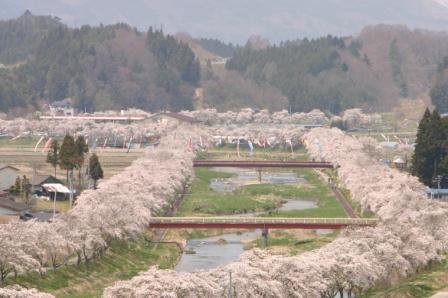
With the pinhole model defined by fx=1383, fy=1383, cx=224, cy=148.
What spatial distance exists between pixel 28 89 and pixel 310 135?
54.0 meters

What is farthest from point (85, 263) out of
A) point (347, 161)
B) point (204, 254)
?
point (347, 161)

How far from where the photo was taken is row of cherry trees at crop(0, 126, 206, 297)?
2078 inches

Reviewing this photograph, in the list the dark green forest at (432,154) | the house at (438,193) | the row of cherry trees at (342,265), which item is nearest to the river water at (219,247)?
the row of cherry trees at (342,265)

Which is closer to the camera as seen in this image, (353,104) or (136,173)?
(136,173)

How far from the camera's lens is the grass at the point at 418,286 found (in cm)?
5241

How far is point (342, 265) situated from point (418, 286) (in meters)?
3.63

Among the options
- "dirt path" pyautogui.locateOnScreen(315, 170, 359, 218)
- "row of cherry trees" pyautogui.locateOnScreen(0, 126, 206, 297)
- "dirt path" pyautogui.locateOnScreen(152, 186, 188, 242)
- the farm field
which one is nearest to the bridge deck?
"row of cherry trees" pyautogui.locateOnScreen(0, 126, 206, 297)

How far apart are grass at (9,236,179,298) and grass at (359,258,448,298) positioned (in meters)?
11.0

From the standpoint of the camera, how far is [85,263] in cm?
6012

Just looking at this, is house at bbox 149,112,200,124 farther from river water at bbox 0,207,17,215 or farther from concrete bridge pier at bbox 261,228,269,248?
river water at bbox 0,207,17,215

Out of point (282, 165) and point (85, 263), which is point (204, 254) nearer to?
point (85, 263)

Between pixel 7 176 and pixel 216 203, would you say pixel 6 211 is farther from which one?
pixel 216 203

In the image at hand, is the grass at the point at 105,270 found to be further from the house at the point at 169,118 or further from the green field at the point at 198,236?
the house at the point at 169,118

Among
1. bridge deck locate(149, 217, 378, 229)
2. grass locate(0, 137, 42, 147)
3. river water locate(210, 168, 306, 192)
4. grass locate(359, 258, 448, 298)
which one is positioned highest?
grass locate(359, 258, 448, 298)
